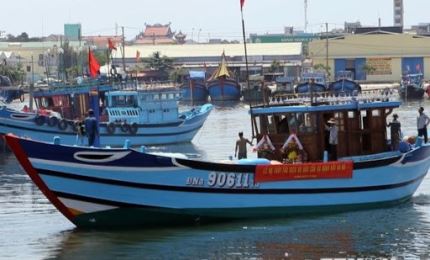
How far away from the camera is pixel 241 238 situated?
21891 mm

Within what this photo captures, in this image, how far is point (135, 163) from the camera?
21.6 metres

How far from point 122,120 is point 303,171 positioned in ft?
78.1

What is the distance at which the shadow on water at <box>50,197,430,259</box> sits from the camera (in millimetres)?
20531

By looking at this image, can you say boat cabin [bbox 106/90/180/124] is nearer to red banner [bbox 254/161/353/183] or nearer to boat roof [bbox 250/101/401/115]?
boat roof [bbox 250/101/401/115]

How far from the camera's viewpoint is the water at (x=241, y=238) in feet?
67.6

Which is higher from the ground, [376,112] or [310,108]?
[310,108]

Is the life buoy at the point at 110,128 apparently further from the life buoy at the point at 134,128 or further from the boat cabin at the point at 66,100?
the boat cabin at the point at 66,100

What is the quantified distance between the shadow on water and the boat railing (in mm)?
2582

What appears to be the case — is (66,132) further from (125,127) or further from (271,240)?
(271,240)

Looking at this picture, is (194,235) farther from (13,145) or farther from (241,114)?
(241,114)

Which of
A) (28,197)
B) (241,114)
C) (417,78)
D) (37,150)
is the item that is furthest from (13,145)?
(417,78)

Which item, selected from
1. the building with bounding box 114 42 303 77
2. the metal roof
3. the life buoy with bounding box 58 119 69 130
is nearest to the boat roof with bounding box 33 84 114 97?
the life buoy with bounding box 58 119 69 130

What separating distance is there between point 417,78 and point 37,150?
69629 millimetres

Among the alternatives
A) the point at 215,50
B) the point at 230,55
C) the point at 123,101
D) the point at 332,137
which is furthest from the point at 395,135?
the point at 215,50
